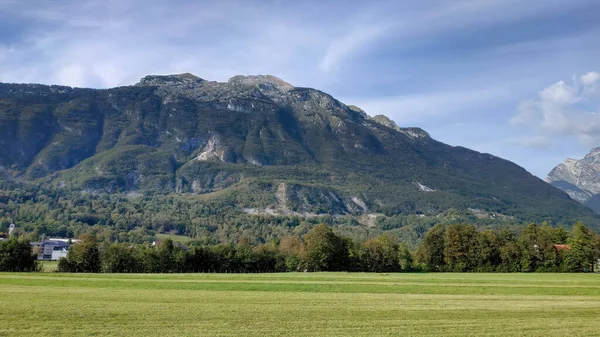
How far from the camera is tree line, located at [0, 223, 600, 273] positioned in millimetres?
111250

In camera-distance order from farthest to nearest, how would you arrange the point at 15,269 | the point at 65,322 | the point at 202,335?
the point at 15,269
the point at 65,322
the point at 202,335

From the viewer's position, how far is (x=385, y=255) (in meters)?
128

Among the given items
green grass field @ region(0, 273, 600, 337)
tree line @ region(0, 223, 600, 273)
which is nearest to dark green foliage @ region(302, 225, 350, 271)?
tree line @ region(0, 223, 600, 273)

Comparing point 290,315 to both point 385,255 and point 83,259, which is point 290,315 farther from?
point 385,255

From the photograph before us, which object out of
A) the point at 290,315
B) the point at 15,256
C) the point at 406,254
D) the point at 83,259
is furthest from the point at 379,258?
the point at 290,315

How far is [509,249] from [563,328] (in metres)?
104

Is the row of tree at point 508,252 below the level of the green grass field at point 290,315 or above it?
above

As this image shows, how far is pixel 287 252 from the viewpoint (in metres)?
140

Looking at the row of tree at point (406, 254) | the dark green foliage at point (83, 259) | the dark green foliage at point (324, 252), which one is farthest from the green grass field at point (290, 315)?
the dark green foliage at point (324, 252)

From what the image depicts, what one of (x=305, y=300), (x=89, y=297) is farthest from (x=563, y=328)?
(x=89, y=297)

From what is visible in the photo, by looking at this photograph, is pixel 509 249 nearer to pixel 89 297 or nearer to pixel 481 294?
pixel 481 294

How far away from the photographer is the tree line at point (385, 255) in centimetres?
11125

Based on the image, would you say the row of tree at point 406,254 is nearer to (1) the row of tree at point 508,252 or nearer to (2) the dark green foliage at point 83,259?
(1) the row of tree at point 508,252

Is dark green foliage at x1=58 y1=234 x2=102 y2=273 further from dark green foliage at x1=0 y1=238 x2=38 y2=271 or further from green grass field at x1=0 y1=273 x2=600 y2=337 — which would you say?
green grass field at x1=0 y1=273 x2=600 y2=337
